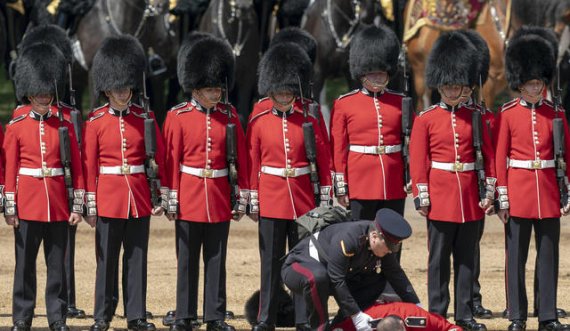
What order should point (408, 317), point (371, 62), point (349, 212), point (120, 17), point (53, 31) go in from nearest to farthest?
point (408, 317), point (349, 212), point (371, 62), point (53, 31), point (120, 17)

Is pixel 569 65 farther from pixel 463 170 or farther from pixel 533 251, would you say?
pixel 463 170

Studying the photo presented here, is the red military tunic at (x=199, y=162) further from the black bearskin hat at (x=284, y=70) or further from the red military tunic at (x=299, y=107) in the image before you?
the black bearskin hat at (x=284, y=70)

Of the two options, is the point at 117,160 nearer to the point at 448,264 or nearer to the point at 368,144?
the point at 368,144

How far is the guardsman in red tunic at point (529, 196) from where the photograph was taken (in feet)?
34.0

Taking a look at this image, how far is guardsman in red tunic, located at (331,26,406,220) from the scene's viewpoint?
35.3 feet

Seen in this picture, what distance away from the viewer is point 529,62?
10.7 metres

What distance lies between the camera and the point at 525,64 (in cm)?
1073

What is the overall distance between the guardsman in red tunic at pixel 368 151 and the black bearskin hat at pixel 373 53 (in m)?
0.38

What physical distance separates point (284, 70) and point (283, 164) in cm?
57

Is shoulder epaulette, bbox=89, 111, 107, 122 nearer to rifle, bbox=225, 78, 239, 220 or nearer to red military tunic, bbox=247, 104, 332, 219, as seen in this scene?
rifle, bbox=225, 78, 239, 220

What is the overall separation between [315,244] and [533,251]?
4134 mm

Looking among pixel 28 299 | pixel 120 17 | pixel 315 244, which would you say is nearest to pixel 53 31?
pixel 120 17

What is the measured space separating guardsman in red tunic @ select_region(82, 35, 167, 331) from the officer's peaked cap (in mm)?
1385

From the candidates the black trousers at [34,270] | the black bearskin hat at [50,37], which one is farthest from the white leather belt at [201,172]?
the black bearskin hat at [50,37]
